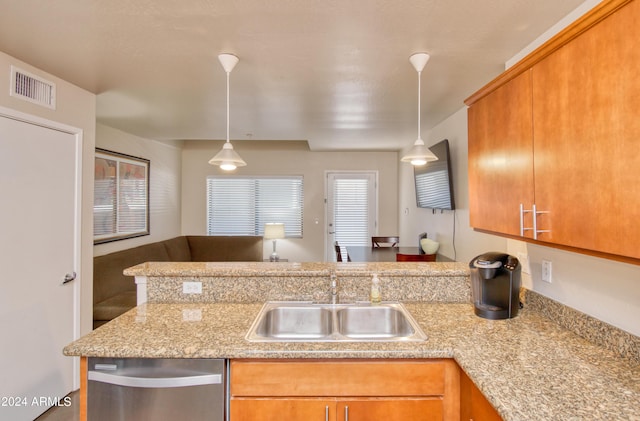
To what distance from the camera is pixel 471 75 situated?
2.31 m

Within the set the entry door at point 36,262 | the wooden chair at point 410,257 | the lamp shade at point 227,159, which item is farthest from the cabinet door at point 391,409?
the entry door at point 36,262

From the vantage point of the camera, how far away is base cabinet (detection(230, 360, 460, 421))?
4.16 ft

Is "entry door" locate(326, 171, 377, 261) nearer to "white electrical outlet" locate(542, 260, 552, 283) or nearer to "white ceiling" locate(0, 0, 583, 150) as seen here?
"white ceiling" locate(0, 0, 583, 150)

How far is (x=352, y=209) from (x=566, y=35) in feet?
15.7

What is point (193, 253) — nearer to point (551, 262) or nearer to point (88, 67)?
point (88, 67)

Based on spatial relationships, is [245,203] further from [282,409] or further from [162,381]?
[282,409]

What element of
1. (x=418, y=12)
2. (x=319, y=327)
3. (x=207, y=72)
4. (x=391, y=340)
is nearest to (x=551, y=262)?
(x=391, y=340)

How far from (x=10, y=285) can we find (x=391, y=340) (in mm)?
2353

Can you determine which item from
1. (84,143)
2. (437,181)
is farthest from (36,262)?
(437,181)

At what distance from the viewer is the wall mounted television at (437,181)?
3.26 meters

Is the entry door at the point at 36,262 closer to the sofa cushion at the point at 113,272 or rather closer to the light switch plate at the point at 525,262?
the sofa cushion at the point at 113,272

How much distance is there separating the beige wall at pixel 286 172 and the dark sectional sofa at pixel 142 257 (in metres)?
0.43

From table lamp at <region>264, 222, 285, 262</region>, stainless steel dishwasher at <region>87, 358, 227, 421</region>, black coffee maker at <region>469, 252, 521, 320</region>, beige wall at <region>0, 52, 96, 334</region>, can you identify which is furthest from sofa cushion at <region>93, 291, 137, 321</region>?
black coffee maker at <region>469, 252, 521, 320</region>

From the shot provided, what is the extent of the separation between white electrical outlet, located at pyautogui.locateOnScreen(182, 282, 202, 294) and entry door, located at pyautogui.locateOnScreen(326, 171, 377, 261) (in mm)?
4011
